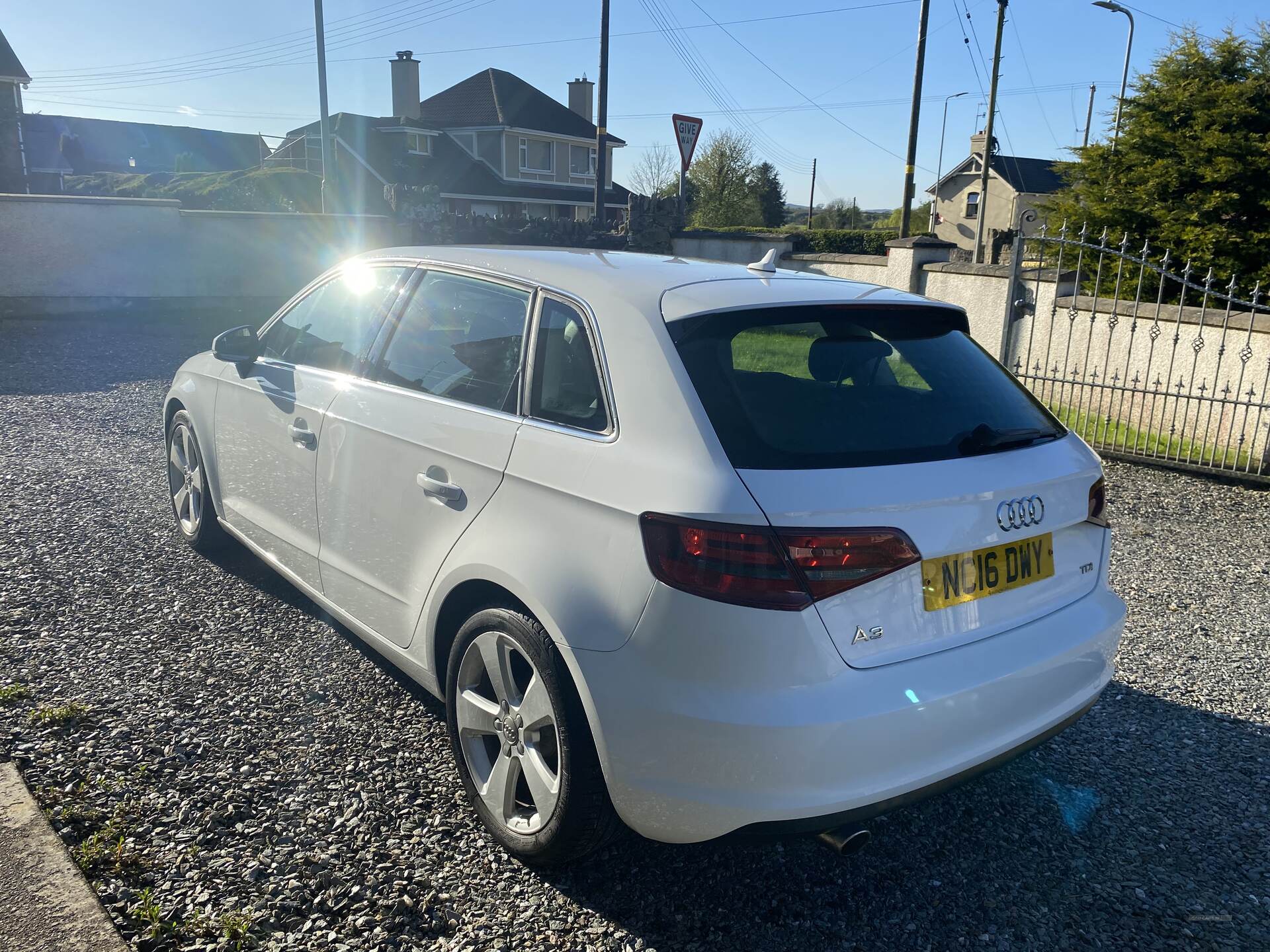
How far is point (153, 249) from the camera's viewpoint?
17594 millimetres

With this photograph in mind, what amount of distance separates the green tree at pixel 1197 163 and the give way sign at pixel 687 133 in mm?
6919

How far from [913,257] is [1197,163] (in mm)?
3436

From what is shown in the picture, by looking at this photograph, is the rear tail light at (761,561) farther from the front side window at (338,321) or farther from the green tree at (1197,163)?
the green tree at (1197,163)

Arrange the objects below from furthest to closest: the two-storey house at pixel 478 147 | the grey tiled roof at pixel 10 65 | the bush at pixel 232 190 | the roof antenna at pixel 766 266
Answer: the two-storey house at pixel 478 147
the grey tiled roof at pixel 10 65
the bush at pixel 232 190
the roof antenna at pixel 766 266

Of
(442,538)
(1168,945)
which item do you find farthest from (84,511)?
(1168,945)

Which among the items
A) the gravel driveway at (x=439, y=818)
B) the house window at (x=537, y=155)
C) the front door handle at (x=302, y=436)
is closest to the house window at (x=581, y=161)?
the house window at (x=537, y=155)

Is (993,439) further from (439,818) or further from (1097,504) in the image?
(439,818)

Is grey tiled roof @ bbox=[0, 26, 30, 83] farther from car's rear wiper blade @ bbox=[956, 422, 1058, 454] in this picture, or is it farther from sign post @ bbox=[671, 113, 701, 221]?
car's rear wiper blade @ bbox=[956, 422, 1058, 454]

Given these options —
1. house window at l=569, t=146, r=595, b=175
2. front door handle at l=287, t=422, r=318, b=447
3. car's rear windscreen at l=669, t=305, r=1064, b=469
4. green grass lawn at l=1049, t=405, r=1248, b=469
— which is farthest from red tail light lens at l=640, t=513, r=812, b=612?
house window at l=569, t=146, r=595, b=175

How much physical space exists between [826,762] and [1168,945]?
3.87ft

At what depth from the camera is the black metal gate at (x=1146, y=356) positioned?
7527mm

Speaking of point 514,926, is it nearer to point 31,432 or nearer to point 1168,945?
point 1168,945

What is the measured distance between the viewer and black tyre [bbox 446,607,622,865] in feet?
8.18

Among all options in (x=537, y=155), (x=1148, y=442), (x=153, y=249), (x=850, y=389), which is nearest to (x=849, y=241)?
(x=537, y=155)
